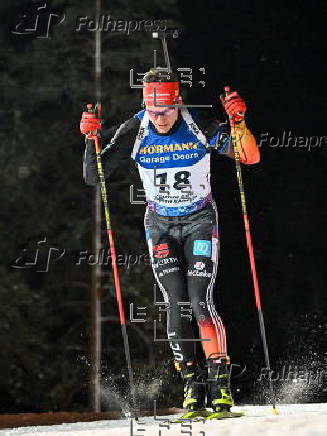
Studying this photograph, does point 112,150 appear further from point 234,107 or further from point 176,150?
point 234,107

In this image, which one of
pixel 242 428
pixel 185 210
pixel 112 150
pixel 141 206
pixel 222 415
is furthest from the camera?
pixel 141 206

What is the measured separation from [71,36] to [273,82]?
2.45 meters

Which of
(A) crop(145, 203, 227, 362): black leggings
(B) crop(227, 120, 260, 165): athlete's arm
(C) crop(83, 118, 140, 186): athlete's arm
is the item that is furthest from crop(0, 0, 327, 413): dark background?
(A) crop(145, 203, 227, 362): black leggings

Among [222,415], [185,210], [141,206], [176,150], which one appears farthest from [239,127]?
[141,206]

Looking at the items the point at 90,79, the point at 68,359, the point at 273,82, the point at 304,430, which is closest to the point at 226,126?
the point at 304,430

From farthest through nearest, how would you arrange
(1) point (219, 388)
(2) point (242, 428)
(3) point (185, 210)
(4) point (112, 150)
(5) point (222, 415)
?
(4) point (112, 150) < (3) point (185, 210) < (1) point (219, 388) < (5) point (222, 415) < (2) point (242, 428)

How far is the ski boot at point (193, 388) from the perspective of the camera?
5121 mm

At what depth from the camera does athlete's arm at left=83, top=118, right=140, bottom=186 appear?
539 centimetres

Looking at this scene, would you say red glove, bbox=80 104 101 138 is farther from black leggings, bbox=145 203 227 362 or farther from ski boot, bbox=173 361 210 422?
ski boot, bbox=173 361 210 422

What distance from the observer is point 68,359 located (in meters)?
9.88

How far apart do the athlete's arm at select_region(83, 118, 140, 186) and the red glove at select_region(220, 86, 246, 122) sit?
62 centimetres

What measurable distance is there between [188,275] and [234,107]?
3.41ft

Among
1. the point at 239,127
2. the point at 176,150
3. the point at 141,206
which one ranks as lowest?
the point at 176,150

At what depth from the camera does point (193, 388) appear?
203 inches
